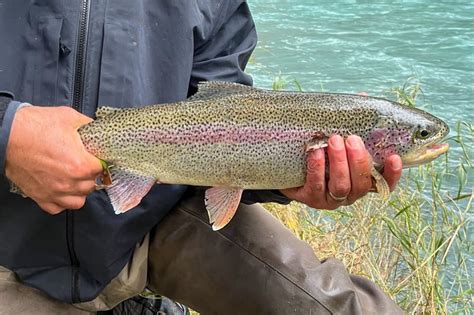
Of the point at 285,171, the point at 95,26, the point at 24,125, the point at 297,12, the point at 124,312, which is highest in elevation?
the point at 95,26

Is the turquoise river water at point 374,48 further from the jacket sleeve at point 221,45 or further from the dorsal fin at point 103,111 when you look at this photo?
the dorsal fin at point 103,111

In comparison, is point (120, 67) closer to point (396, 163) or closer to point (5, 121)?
point (5, 121)

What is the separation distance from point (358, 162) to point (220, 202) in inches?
19.7

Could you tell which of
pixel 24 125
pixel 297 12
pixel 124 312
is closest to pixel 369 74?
pixel 297 12

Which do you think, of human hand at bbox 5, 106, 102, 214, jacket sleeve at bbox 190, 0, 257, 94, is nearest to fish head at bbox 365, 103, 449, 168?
jacket sleeve at bbox 190, 0, 257, 94

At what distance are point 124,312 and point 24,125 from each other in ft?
4.03

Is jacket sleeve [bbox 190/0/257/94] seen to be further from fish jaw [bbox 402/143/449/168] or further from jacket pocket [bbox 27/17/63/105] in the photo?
fish jaw [bbox 402/143/449/168]

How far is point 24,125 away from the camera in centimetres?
205

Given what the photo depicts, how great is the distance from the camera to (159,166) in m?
2.27

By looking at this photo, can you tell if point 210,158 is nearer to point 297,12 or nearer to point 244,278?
point 244,278

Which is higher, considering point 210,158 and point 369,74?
point 210,158

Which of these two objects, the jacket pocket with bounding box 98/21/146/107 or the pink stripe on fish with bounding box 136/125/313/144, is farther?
the jacket pocket with bounding box 98/21/146/107

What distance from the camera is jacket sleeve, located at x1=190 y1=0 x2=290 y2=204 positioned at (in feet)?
8.72

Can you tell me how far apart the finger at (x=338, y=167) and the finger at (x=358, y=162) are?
0.02 metres
